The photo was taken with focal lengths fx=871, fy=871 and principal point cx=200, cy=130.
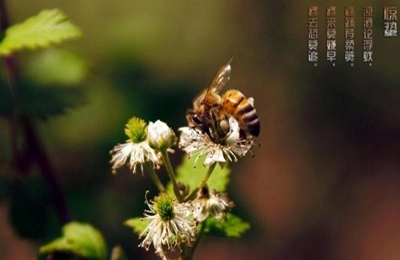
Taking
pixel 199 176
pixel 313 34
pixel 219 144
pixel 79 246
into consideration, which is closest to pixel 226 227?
pixel 199 176

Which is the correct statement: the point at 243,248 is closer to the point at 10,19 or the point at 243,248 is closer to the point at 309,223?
the point at 309,223

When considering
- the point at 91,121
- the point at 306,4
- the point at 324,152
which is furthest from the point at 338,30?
the point at 91,121

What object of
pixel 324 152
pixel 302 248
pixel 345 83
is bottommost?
pixel 302 248

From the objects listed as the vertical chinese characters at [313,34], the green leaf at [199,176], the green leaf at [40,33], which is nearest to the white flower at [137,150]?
the green leaf at [199,176]

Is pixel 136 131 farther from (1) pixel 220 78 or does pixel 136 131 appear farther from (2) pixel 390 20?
(2) pixel 390 20

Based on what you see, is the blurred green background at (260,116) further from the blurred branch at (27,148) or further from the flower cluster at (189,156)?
the flower cluster at (189,156)

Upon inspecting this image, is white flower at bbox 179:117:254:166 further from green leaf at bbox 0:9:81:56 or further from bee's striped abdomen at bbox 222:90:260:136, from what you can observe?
green leaf at bbox 0:9:81:56
